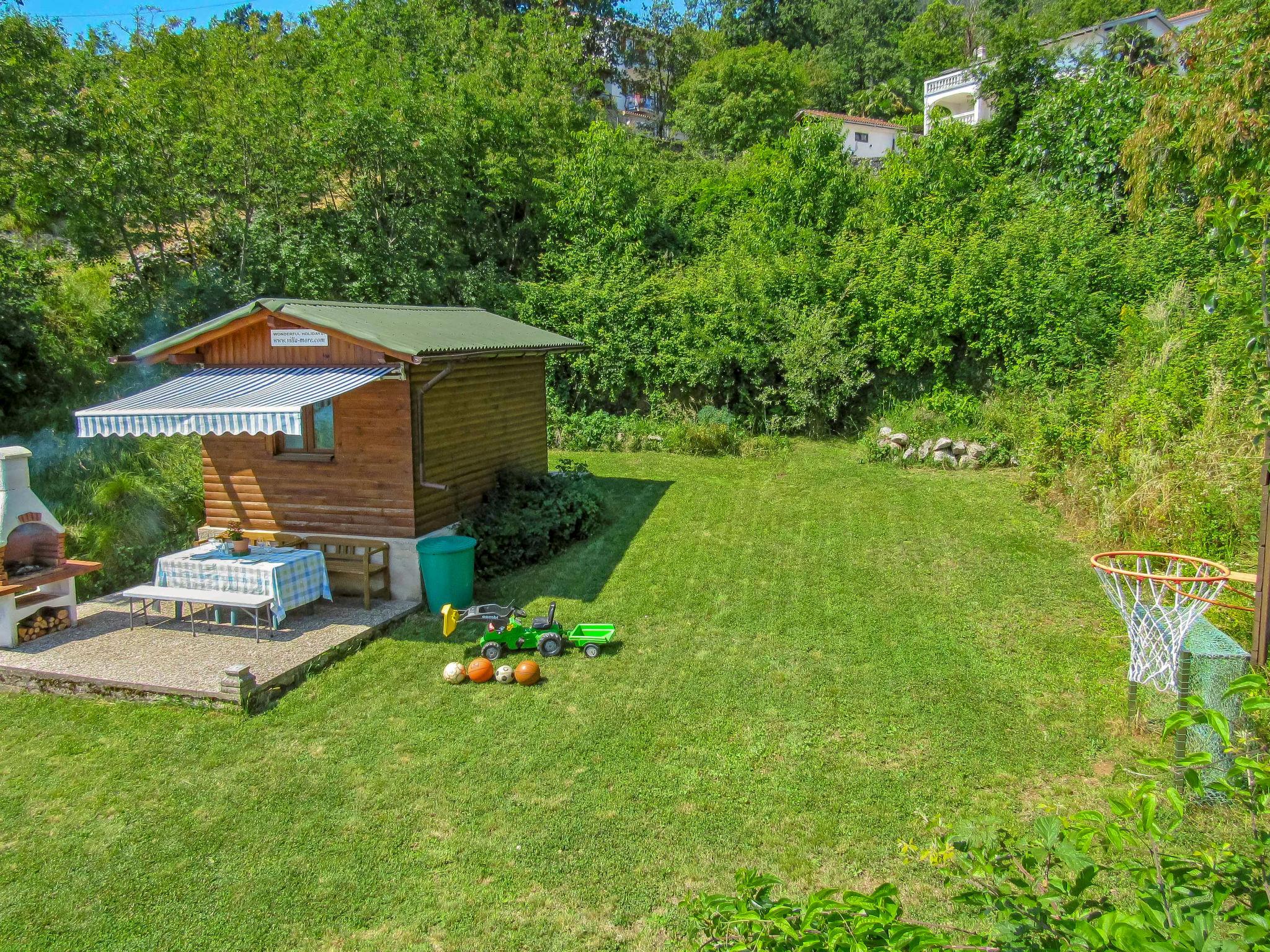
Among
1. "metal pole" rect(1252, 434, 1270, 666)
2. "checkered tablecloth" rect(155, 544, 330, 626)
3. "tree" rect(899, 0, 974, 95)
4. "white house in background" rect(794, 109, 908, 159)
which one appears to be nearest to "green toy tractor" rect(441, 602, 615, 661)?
"checkered tablecloth" rect(155, 544, 330, 626)

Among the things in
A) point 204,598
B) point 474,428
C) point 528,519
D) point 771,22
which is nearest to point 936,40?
point 771,22

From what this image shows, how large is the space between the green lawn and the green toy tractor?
0.19 m

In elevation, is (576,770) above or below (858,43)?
below

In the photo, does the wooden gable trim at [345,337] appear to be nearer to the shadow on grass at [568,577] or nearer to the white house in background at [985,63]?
the shadow on grass at [568,577]

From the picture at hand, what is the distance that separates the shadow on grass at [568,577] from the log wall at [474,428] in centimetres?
118

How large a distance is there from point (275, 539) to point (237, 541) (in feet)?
2.90

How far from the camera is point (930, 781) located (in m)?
5.77

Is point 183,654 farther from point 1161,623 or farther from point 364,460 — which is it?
point 1161,623

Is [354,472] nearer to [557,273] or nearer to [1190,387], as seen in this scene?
[1190,387]

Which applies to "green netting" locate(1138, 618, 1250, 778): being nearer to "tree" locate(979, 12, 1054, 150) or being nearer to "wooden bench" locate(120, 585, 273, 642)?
"wooden bench" locate(120, 585, 273, 642)

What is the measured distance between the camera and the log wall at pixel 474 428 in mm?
9836

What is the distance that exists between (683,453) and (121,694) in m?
12.3

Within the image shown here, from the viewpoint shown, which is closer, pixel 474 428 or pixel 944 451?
pixel 474 428

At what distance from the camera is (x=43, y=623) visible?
28.0 ft
